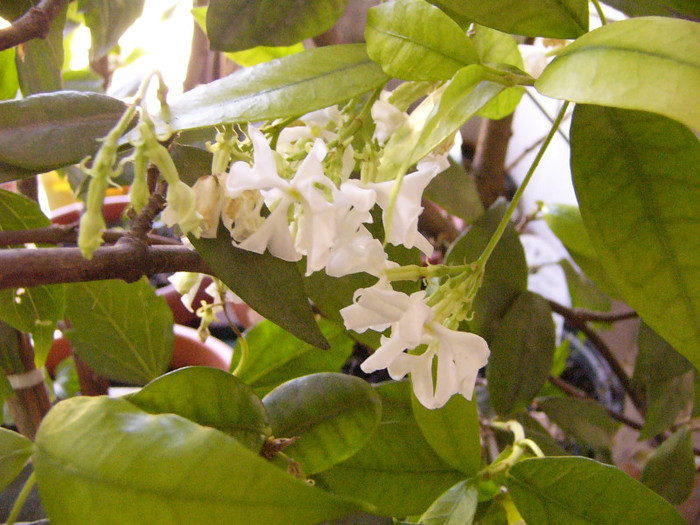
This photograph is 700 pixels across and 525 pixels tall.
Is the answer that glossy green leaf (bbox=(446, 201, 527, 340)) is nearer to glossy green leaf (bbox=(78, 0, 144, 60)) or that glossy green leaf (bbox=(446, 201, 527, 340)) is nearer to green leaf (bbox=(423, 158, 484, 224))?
green leaf (bbox=(423, 158, 484, 224))

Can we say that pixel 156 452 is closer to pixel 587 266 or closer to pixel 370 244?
pixel 370 244

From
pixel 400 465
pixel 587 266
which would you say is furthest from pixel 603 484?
pixel 587 266

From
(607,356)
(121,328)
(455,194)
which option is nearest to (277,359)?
(121,328)

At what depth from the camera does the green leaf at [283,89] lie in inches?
10.6

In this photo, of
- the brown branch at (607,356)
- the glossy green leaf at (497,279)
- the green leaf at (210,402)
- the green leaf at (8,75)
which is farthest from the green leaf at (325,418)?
the brown branch at (607,356)

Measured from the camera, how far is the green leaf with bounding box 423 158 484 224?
22.7 inches

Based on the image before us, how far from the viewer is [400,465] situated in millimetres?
402

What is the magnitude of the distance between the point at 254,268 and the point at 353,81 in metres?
0.11

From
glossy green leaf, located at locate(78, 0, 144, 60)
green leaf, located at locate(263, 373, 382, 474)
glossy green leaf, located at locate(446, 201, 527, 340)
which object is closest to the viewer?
green leaf, located at locate(263, 373, 382, 474)

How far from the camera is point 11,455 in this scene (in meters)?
0.27

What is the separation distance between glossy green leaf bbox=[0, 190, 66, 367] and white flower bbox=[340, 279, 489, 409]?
10.2 inches

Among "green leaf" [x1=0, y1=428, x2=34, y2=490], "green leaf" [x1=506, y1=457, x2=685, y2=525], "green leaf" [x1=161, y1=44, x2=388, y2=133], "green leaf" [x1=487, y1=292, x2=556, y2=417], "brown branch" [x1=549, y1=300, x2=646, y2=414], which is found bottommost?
"brown branch" [x1=549, y1=300, x2=646, y2=414]

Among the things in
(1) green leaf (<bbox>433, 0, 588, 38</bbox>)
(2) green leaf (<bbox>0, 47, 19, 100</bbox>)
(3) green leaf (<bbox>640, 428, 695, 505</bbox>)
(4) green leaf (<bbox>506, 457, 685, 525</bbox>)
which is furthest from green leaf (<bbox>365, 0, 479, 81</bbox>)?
(3) green leaf (<bbox>640, 428, 695, 505</bbox>)

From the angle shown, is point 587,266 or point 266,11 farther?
point 587,266
